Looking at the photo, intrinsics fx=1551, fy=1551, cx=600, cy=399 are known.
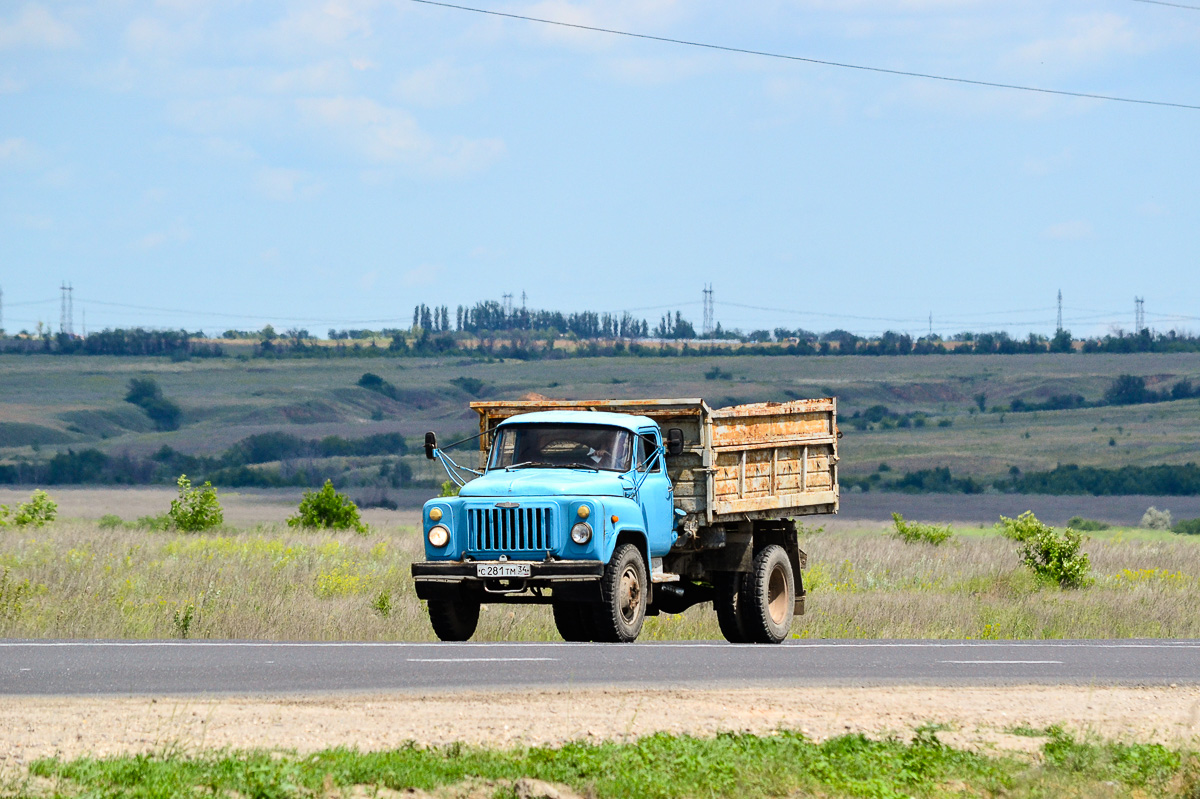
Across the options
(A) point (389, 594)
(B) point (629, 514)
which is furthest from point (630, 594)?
(A) point (389, 594)

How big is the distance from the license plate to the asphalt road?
2.55ft

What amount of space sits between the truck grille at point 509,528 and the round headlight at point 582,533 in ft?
0.97

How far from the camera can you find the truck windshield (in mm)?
17125

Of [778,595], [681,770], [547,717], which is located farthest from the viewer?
[778,595]

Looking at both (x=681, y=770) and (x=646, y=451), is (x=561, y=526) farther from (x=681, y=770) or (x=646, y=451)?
(x=681, y=770)

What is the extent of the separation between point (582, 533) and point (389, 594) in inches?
301

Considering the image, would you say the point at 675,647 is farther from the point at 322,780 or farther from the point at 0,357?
the point at 0,357

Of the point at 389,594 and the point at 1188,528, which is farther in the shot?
the point at 1188,528

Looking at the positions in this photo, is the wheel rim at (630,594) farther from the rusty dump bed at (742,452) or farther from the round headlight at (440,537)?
the round headlight at (440,537)

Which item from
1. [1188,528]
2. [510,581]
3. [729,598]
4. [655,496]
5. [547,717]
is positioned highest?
[655,496]

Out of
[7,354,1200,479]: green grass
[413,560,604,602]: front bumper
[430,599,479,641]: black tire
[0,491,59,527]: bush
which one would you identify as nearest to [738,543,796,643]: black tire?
[413,560,604,602]: front bumper

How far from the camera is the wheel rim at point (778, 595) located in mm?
19469

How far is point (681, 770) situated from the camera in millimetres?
9727

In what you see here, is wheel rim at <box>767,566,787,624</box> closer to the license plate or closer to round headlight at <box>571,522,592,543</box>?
round headlight at <box>571,522,592,543</box>
